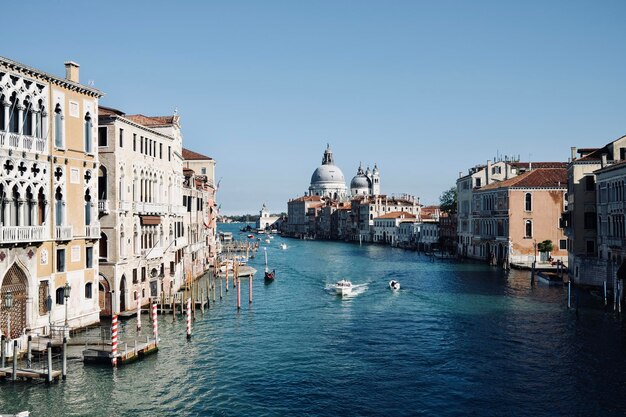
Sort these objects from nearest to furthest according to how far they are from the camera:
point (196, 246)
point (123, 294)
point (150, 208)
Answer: point (123, 294) < point (150, 208) < point (196, 246)

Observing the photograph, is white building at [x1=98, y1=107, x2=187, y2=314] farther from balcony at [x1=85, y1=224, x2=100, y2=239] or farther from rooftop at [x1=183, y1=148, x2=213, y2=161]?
rooftop at [x1=183, y1=148, x2=213, y2=161]

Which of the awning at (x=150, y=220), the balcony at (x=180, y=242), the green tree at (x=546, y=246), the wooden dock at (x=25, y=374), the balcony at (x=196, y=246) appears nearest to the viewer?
the wooden dock at (x=25, y=374)

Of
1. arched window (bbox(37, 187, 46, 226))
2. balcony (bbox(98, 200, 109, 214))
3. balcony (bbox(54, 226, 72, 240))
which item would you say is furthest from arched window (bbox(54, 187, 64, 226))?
balcony (bbox(98, 200, 109, 214))

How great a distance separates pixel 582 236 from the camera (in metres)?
33.0

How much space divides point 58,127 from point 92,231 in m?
3.73

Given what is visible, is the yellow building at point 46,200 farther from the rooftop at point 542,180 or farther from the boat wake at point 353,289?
the rooftop at point 542,180

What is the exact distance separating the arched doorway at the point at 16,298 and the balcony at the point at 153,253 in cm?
829

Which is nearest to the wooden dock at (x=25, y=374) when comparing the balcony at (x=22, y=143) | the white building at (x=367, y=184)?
the balcony at (x=22, y=143)

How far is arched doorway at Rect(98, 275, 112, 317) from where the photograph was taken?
77.2 ft

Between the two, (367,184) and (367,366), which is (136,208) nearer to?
(367,366)

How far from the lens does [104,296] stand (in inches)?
930

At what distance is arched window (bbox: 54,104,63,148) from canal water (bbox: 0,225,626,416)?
261 inches

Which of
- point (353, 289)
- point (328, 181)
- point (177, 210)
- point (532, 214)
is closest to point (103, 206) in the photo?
point (177, 210)

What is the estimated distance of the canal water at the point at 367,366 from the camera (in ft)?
49.0
